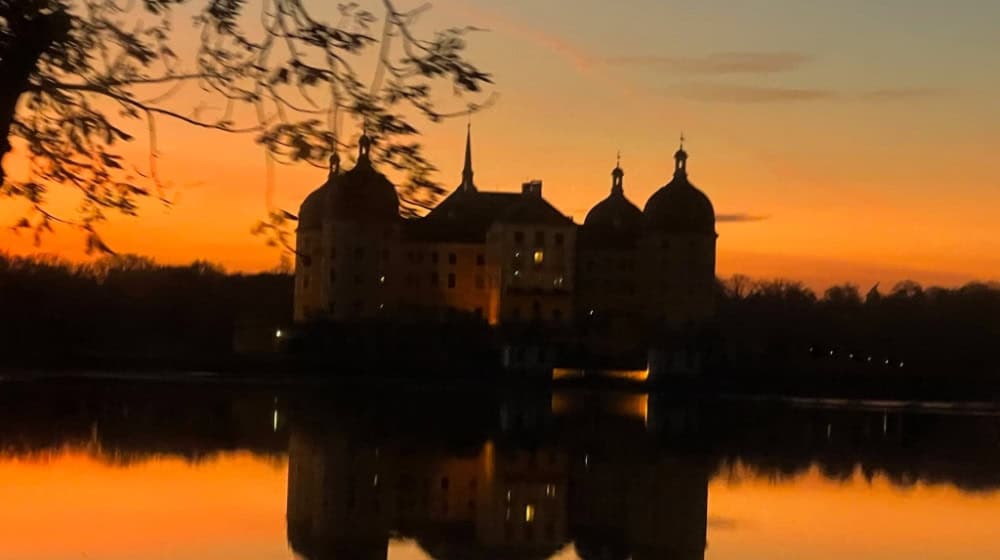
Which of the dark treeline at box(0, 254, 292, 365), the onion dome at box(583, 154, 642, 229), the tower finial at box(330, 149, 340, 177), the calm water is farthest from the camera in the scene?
the onion dome at box(583, 154, 642, 229)

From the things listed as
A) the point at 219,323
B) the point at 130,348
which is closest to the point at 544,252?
the point at 219,323

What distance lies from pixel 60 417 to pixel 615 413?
12.0 meters

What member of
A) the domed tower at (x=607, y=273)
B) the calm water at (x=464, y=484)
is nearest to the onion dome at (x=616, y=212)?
Answer: the domed tower at (x=607, y=273)

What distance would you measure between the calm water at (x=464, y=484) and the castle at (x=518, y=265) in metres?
25.3

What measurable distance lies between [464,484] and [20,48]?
12972 millimetres

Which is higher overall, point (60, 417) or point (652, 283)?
point (652, 283)

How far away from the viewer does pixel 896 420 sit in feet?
114

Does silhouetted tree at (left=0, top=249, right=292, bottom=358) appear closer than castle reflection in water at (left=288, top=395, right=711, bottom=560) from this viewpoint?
No

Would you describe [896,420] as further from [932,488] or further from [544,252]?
[544,252]

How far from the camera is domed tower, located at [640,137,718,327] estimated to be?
193 feet

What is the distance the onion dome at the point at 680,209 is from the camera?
5903 cm

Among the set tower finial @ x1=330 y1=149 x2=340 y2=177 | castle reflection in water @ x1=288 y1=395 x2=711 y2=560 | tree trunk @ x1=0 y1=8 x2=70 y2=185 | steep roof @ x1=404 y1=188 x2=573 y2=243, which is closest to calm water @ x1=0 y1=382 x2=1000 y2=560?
castle reflection in water @ x1=288 y1=395 x2=711 y2=560

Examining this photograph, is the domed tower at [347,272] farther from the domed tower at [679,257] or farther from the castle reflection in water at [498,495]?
the castle reflection in water at [498,495]

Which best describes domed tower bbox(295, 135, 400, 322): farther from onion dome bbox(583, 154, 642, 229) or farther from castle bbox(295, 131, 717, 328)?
onion dome bbox(583, 154, 642, 229)
